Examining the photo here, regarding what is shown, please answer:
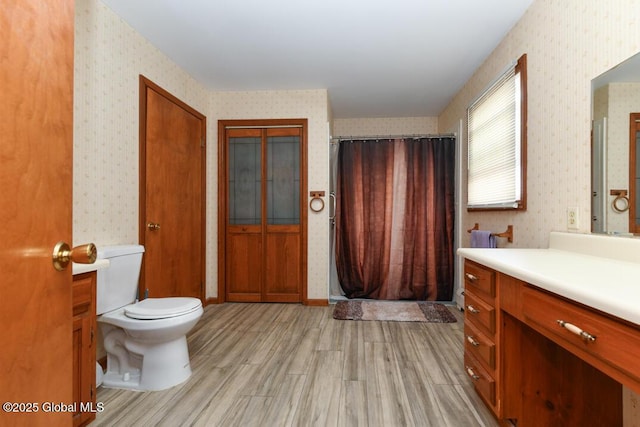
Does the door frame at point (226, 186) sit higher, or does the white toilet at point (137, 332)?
the door frame at point (226, 186)

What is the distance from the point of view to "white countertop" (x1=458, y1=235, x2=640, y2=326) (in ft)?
2.39

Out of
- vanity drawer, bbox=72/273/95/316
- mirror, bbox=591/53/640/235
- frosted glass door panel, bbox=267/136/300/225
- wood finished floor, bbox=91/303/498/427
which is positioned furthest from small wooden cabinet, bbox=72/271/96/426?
mirror, bbox=591/53/640/235

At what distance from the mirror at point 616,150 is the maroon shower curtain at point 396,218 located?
2.11 metres

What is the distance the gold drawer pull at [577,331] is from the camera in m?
0.81

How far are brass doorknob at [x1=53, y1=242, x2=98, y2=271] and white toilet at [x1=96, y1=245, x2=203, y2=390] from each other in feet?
4.01

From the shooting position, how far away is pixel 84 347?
144cm

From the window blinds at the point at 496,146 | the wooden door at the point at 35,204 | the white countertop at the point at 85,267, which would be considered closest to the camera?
the wooden door at the point at 35,204

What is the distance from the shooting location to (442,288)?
11.6 feet

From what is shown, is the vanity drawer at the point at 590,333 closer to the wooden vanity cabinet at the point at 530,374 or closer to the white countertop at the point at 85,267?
the wooden vanity cabinet at the point at 530,374

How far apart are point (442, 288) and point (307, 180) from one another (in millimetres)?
2021

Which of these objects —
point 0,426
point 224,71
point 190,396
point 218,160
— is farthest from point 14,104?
point 218,160

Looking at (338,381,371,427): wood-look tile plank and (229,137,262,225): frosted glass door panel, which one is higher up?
(229,137,262,225): frosted glass door panel

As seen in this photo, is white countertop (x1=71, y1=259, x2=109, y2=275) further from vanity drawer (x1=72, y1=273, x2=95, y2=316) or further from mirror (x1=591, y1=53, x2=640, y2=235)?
mirror (x1=591, y1=53, x2=640, y2=235)

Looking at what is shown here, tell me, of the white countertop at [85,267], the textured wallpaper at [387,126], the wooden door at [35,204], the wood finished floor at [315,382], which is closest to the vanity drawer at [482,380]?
the wood finished floor at [315,382]
